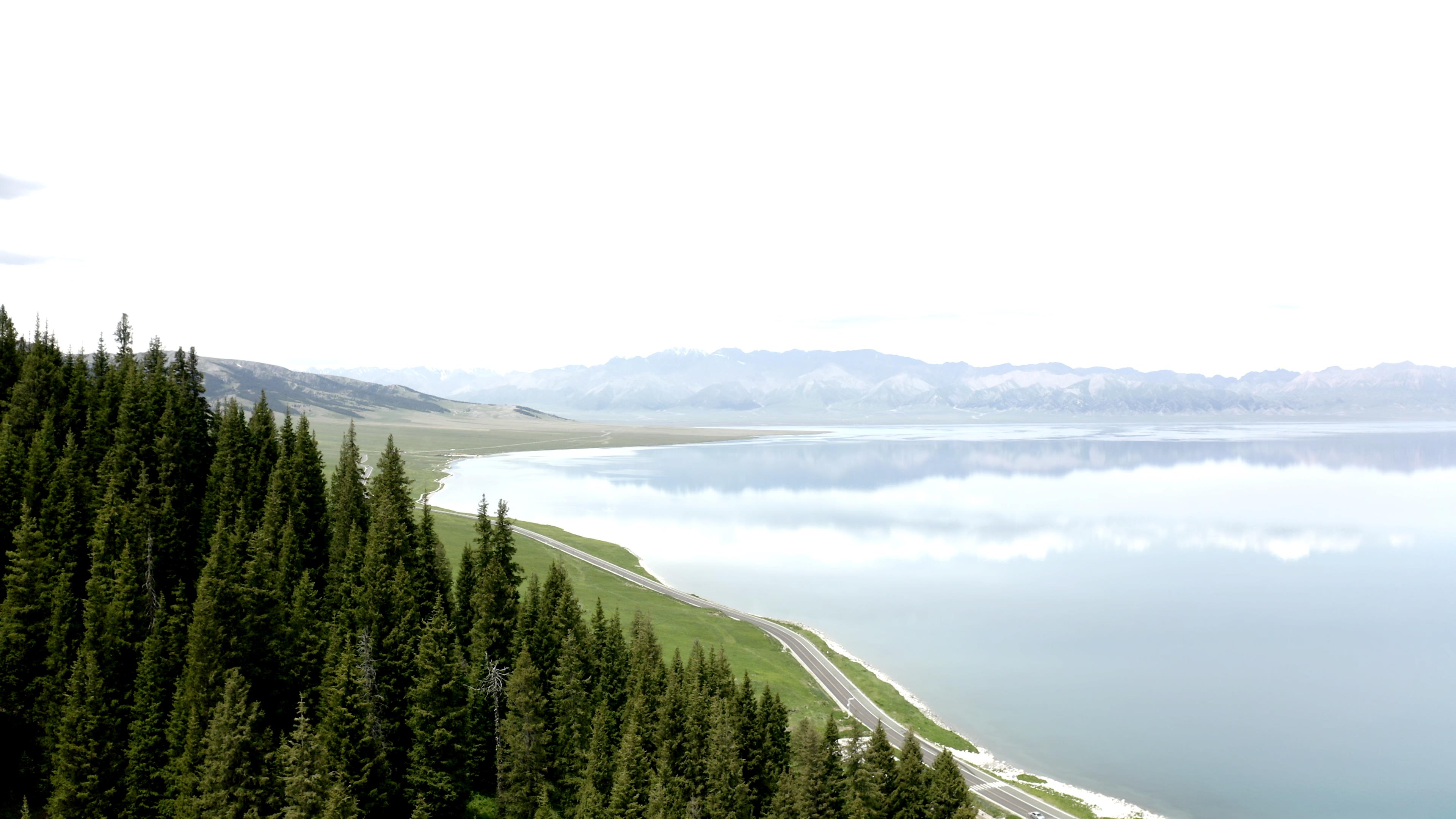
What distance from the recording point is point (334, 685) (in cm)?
4450

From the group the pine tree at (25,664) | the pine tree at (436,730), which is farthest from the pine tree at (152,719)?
the pine tree at (436,730)

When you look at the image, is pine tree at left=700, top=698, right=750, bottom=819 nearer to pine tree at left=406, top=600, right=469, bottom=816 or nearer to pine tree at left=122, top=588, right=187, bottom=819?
pine tree at left=406, top=600, right=469, bottom=816

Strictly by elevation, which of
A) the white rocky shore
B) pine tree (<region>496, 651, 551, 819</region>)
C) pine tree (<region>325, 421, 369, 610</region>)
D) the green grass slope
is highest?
pine tree (<region>325, 421, 369, 610</region>)

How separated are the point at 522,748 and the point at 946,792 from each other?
78.0 feet

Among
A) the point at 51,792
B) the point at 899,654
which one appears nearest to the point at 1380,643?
the point at 899,654

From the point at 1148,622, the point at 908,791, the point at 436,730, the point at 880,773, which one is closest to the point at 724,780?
the point at 880,773

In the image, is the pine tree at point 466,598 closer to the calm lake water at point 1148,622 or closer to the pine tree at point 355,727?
the pine tree at point 355,727

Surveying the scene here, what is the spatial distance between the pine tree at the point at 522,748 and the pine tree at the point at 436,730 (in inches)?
104

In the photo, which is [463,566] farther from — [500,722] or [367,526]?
[500,722]

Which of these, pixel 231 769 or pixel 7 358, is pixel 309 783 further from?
pixel 7 358

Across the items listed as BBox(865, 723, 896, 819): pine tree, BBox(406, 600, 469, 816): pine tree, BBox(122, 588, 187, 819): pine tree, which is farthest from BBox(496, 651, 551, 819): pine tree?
BBox(865, 723, 896, 819): pine tree

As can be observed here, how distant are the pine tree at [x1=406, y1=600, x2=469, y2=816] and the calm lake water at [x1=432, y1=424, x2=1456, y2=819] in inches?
1565

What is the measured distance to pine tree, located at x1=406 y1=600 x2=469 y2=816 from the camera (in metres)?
44.2

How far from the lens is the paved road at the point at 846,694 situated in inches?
1955
